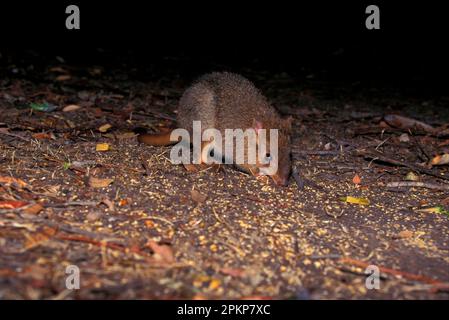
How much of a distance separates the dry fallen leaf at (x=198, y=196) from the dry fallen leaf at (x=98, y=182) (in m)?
0.63

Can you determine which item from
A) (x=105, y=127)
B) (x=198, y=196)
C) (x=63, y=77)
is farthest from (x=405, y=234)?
(x=63, y=77)

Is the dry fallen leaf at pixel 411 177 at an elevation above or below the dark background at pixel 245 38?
below

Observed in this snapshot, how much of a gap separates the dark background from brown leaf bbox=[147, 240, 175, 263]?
570 cm

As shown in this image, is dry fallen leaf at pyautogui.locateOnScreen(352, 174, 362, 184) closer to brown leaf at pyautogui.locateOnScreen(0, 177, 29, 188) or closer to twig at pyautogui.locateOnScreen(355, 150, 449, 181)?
twig at pyautogui.locateOnScreen(355, 150, 449, 181)

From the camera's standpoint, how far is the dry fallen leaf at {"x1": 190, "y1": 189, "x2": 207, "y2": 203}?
11.9 feet

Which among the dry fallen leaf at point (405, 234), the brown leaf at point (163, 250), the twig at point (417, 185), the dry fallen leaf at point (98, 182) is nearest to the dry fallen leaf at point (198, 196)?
the dry fallen leaf at point (98, 182)

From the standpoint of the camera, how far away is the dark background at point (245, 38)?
30.8 feet

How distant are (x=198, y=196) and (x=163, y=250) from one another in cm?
94

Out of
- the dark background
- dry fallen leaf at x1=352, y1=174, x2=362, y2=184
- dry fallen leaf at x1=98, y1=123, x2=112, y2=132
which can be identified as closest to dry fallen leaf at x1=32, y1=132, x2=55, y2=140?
dry fallen leaf at x1=98, y1=123, x2=112, y2=132

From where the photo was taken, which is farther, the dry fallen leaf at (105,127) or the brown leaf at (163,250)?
the dry fallen leaf at (105,127)

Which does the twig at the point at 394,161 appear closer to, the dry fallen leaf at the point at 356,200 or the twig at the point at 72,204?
the dry fallen leaf at the point at 356,200

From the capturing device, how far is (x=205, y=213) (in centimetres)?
342

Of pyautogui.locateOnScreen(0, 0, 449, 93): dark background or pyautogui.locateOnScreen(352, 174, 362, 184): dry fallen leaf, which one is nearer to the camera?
pyautogui.locateOnScreen(352, 174, 362, 184): dry fallen leaf

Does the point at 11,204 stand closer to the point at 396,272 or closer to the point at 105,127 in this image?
the point at 105,127
